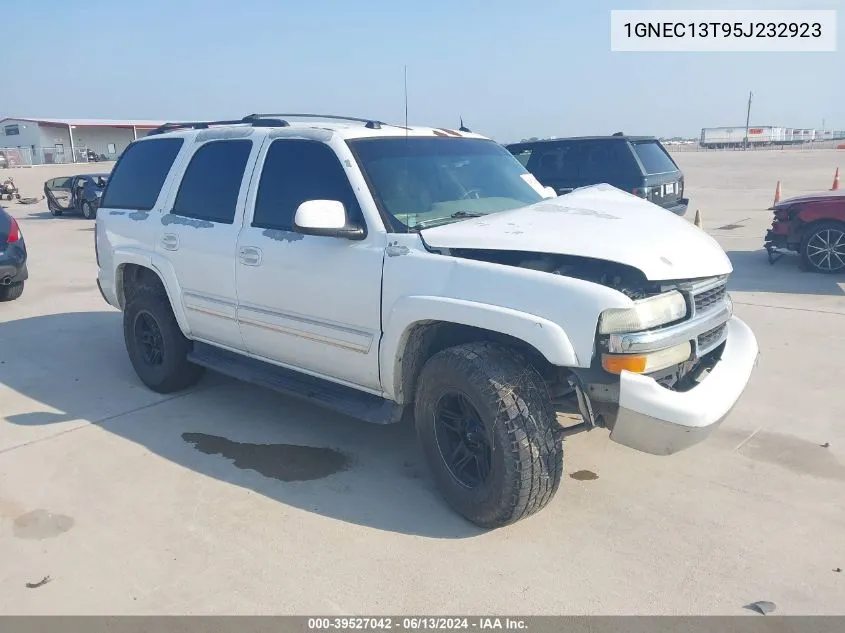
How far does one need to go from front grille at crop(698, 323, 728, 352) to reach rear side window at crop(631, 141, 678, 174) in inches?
270

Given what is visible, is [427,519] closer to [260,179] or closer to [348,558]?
[348,558]

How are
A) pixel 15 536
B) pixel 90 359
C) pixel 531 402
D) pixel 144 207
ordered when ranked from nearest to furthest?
pixel 531 402, pixel 15 536, pixel 144 207, pixel 90 359

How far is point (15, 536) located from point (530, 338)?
282 centimetres

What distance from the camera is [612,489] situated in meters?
3.97

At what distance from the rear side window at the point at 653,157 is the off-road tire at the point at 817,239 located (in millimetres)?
2263

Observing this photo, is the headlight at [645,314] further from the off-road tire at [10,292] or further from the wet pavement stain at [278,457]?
the off-road tire at [10,292]

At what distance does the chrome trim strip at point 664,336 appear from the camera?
3125mm

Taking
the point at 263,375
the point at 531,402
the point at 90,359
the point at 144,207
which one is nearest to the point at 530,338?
the point at 531,402

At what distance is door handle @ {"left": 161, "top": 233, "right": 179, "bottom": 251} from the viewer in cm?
510

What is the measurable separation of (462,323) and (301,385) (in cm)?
146

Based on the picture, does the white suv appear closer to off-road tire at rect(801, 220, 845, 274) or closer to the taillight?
the taillight

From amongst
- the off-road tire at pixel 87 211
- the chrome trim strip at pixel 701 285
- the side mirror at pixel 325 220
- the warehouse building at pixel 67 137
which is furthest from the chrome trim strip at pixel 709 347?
the warehouse building at pixel 67 137

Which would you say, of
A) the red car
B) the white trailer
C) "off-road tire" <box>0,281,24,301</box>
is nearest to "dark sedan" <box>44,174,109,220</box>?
"off-road tire" <box>0,281,24,301</box>
